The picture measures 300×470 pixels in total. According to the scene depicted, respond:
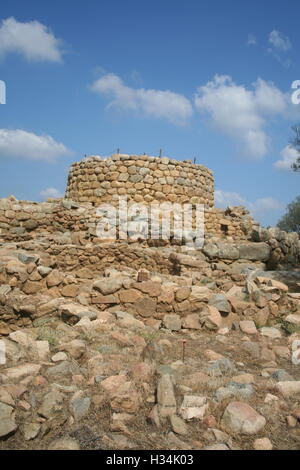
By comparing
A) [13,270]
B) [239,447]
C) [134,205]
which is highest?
[134,205]

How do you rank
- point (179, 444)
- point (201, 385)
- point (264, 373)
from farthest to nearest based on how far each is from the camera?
point (264, 373) → point (201, 385) → point (179, 444)

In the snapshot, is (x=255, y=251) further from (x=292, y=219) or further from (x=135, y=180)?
(x=292, y=219)

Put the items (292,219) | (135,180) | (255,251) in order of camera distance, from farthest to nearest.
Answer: (292,219), (135,180), (255,251)

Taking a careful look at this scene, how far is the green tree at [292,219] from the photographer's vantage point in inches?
1091

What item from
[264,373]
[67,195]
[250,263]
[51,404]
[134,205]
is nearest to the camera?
[51,404]

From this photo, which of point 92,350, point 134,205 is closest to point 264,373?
point 92,350

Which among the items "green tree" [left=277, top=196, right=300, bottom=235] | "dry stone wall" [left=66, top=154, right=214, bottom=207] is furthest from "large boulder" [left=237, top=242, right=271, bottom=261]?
"green tree" [left=277, top=196, right=300, bottom=235]

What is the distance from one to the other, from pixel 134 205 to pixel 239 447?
10285mm

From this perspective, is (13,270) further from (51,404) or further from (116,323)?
(51,404)

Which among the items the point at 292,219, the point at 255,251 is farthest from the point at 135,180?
the point at 292,219

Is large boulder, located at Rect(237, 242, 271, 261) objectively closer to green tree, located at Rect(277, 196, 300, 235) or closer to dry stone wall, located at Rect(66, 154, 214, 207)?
dry stone wall, located at Rect(66, 154, 214, 207)

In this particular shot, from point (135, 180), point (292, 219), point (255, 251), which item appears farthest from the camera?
point (292, 219)

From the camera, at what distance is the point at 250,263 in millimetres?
8008

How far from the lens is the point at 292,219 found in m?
28.0
